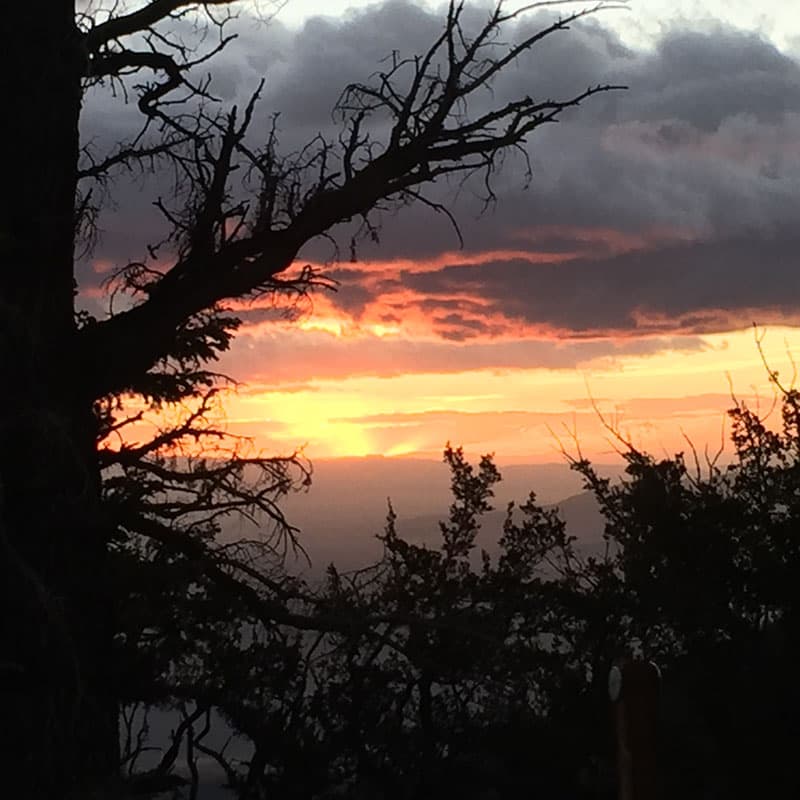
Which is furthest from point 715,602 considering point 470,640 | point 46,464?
point 46,464

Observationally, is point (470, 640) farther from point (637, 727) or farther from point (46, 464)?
point (637, 727)

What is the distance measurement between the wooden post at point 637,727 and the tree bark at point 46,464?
4.40m

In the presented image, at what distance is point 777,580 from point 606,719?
71.1 inches

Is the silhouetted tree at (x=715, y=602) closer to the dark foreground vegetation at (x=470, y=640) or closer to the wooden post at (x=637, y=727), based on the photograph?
the dark foreground vegetation at (x=470, y=640)

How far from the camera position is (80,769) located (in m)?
8.88

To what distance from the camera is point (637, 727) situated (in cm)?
436

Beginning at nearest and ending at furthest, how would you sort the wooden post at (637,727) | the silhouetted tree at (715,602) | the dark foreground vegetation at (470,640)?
the wooden post at (637,727), the silhouetted tree at (715,602), the dark foreground vegetation at (470,640)

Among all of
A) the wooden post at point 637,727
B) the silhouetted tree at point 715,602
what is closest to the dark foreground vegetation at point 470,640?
the silhouetted tree at point 715,602

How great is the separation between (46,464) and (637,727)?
17.1 feet

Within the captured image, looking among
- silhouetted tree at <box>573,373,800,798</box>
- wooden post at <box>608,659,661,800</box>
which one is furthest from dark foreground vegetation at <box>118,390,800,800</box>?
wooden post at <box>608,659,661,800</box>

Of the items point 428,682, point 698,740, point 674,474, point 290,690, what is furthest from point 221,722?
point 698,740

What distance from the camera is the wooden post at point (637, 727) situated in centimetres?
430

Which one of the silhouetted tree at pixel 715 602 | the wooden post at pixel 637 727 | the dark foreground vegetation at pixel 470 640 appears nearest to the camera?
the wooden post at pixel 637 727

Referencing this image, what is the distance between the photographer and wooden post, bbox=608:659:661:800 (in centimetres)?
430
